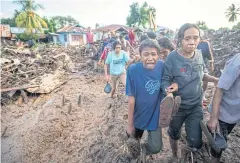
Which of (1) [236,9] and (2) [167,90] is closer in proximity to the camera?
(2) [167,90]

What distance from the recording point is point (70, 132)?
4.44 m

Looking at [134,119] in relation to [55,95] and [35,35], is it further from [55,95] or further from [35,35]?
[35,35]

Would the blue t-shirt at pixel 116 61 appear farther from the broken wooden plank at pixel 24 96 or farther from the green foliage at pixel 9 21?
the green foliage at pixel 9 21

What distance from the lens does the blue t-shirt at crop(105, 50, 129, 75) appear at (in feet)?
16.6

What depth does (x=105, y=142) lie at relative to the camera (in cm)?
363

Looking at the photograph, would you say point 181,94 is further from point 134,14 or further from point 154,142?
point 134,14

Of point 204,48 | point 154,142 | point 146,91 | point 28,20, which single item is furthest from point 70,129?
point 28,20

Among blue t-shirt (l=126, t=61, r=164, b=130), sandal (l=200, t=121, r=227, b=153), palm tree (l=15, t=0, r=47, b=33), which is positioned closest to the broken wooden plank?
blue t-shirt (l=126, t=61, r=164, b=130)

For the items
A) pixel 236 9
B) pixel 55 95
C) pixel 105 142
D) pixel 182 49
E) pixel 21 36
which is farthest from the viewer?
pixel 236 9

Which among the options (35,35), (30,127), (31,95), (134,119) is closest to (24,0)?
(35,35)

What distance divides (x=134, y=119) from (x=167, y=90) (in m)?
0.66

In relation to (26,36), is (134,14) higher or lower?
higher

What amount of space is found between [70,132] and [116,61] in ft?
6.86

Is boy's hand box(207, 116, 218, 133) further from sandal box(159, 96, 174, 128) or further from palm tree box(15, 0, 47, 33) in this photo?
palm tree box(15, 0, 47, 33)
